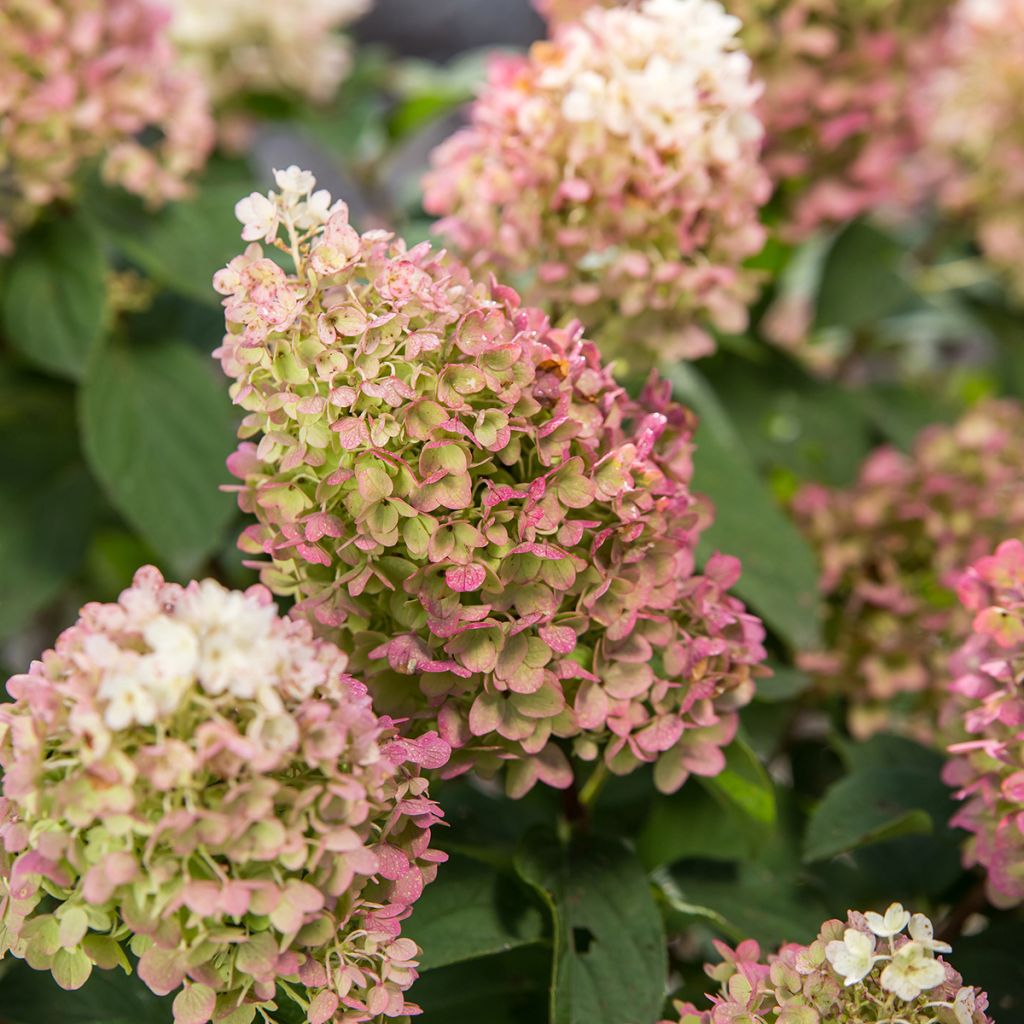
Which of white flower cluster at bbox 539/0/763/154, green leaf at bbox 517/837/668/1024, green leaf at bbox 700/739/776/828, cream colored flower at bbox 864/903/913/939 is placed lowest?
green leaf at bbox 517/837/668/1024

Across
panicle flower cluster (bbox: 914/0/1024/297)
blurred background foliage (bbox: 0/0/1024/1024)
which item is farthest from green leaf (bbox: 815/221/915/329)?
panicle flower cluster (bbox: 914/0/1024/297)

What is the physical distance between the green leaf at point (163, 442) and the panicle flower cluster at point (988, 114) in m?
0.68

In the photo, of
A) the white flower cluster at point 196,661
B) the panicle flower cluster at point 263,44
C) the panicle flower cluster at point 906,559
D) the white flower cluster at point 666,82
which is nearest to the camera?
the white flower cluster at point 196,661

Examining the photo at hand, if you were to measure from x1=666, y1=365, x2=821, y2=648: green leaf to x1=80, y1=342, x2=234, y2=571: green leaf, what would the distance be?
333 millimetres

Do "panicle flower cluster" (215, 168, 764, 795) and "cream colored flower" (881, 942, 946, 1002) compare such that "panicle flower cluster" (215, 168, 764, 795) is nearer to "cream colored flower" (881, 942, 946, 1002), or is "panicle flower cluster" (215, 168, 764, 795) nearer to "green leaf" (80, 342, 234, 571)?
"cream colored flower" (881, 942, 946, 1002)

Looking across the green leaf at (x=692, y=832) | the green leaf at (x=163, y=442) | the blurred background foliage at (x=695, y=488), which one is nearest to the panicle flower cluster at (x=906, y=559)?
the blurred background foliage at (x=695, y=488)

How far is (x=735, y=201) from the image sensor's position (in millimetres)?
732

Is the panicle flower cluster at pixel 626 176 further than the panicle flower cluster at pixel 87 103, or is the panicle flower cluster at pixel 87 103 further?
the panicle flower cluster at pixel 87 103

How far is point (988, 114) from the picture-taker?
1111 mm

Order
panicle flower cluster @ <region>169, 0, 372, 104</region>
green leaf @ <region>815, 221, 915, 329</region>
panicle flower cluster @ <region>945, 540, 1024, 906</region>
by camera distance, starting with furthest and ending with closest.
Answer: panicle flower cluster @ <region>169, 0, 372, 104</region>, green leaf @ <region>815, 221, 915, 329</region>, panicle flower cluster @ <region>945, 540, 1024, 906</region>

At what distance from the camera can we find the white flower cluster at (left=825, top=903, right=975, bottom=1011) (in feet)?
1.49

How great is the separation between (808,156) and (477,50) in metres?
1.49

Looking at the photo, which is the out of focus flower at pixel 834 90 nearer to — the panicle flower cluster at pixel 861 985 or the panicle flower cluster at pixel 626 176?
the panicle flower cluster at pixel 626 176

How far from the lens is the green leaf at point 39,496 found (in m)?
0.90
